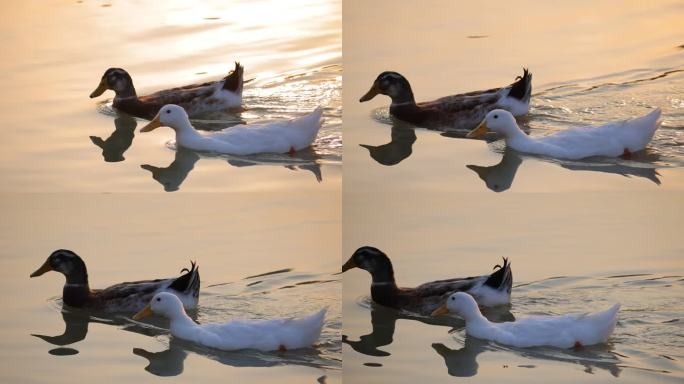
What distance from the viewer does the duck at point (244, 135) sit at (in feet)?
16.3

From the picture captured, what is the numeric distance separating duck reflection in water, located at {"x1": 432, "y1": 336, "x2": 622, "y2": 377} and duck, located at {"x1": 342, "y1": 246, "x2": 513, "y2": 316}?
14cm

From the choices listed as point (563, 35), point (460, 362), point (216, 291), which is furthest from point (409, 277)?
point (563, 35)

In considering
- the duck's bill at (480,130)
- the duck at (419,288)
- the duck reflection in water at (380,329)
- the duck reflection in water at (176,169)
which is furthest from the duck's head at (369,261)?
the duck reflection in water at (176,169)

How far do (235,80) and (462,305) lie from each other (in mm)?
1094

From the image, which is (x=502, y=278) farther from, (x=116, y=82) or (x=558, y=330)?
(x=116, y=82)

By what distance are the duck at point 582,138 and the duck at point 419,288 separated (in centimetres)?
41

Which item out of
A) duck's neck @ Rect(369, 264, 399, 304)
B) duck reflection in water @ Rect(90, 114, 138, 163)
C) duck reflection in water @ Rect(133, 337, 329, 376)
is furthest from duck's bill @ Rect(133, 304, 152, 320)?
duck's neck @ Rect(369, 264, 399, 304)

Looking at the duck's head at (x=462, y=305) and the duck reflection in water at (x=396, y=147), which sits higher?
the duck reflection in water at (x=396, y=147)

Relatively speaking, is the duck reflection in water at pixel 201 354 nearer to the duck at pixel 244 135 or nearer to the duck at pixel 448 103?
the duck at pixel 244 135

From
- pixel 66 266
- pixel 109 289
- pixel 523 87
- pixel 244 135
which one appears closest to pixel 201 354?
pixel 109 289

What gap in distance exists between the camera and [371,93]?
5.05 metres

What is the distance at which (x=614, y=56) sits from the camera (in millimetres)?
4984

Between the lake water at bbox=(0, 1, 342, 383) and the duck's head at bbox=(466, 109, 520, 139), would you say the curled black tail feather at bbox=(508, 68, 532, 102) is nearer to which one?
the duck's head at bbox=(466, 109, 520, 139)

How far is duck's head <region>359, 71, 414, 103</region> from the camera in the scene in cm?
502
